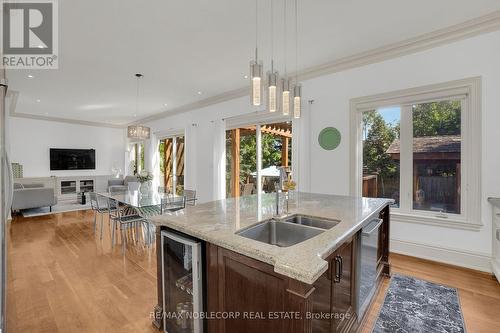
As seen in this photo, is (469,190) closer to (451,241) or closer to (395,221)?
(451,241)

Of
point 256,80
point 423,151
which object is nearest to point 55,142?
point 256,80

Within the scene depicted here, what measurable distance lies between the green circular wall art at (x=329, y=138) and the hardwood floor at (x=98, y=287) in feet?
5.91

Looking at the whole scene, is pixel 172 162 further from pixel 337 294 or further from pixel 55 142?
pixel 337 294

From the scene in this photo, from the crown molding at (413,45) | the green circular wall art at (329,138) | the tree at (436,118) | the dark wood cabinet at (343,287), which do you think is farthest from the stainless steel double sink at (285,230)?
the crown molding at (413,45)

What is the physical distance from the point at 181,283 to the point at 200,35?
274 cm

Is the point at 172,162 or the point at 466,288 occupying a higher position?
the point at 172,162

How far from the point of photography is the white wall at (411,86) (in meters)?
2.70

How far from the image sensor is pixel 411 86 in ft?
10.4

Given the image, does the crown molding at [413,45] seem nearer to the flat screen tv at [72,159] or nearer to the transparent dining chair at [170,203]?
the transparent dining chair at [170,203]

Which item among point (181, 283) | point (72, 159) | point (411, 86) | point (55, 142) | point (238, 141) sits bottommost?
point (181, 283)

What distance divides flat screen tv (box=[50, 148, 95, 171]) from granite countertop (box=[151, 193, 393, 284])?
8.14 meters

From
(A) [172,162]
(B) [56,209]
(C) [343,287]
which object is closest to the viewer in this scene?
(C) [343,287]

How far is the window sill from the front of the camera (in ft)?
9.30

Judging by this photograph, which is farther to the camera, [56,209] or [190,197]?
[56,209]
